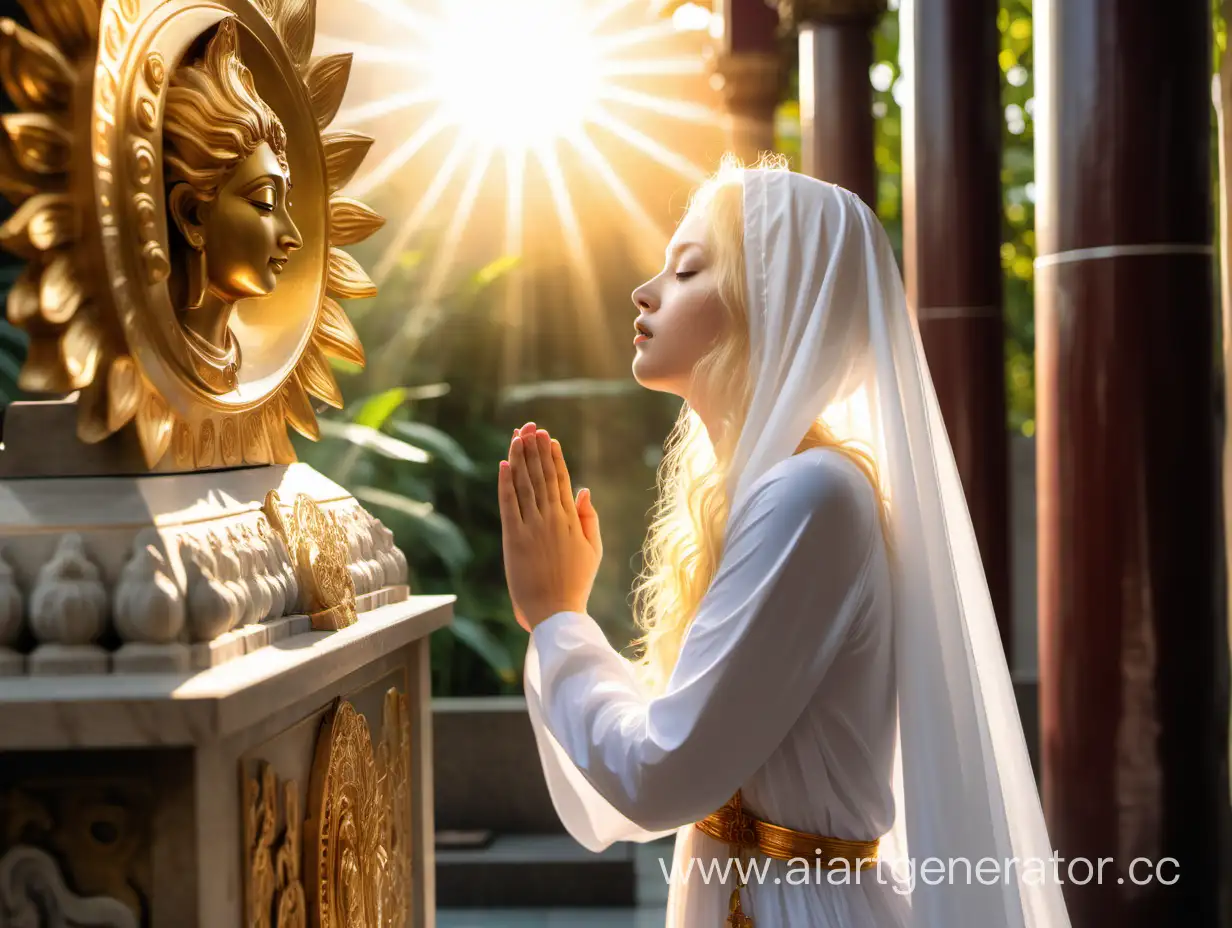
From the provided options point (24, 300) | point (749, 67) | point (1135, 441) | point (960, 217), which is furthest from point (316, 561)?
point (749, 67)

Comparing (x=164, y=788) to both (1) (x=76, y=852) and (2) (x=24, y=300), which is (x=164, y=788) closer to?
(1) (x=76, y=852)

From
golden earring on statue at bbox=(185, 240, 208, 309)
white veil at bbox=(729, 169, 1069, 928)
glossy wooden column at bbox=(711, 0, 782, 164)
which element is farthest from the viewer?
glossy wooden column at bbox=(711, 0, 782, 164)

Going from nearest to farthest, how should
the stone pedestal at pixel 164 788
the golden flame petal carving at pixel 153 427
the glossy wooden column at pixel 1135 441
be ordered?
the stone pedestal at pixel 164 788 < the golden flame petal carving at pixel 153 427 < the glossy wooden column at pixel 1135 441

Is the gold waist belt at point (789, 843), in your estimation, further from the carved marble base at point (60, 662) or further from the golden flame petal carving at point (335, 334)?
the carved marble base at point (60, 662)

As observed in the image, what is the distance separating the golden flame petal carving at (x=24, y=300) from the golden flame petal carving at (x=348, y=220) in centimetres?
74

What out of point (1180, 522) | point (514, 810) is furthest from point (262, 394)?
point (514, 810)

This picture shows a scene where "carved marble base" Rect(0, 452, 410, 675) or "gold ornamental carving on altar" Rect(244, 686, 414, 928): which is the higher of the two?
"carved marble base" Rect(0, 452, 410, 675)

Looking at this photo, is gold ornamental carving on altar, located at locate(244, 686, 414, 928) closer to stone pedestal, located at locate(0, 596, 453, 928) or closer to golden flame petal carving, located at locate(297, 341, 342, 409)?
stone pedestal, located at locate(0, 596, 453, 928)

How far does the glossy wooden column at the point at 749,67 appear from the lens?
9250 millimetres

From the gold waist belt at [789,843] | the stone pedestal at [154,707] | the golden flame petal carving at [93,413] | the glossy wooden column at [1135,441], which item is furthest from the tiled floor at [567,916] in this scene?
the golden flame petal carving at [93,413]

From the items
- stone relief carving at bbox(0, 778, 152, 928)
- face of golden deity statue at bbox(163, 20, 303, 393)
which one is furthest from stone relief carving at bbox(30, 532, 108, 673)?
face of golden deity statue at bbox(163, 20, 303, 393)

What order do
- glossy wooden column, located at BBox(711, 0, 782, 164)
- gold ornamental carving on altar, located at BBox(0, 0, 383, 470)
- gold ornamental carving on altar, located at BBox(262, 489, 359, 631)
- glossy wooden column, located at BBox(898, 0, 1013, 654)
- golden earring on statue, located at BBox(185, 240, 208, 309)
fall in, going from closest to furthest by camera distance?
gold ornamental carving on altar, located at BBox(0, 0, 383, 470), golden earring on statue, located at BBox(185, 240, 208, 309), gold ornamental carving on altar, located at BBox(262, 489, 359, 631), glossy wooden column, located at BBox(898, 0, 1013, 654), glossy wooden column, located at BBox(711, 0, 782, 164)

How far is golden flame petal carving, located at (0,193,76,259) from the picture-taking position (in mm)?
1317

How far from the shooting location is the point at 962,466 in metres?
5.62
